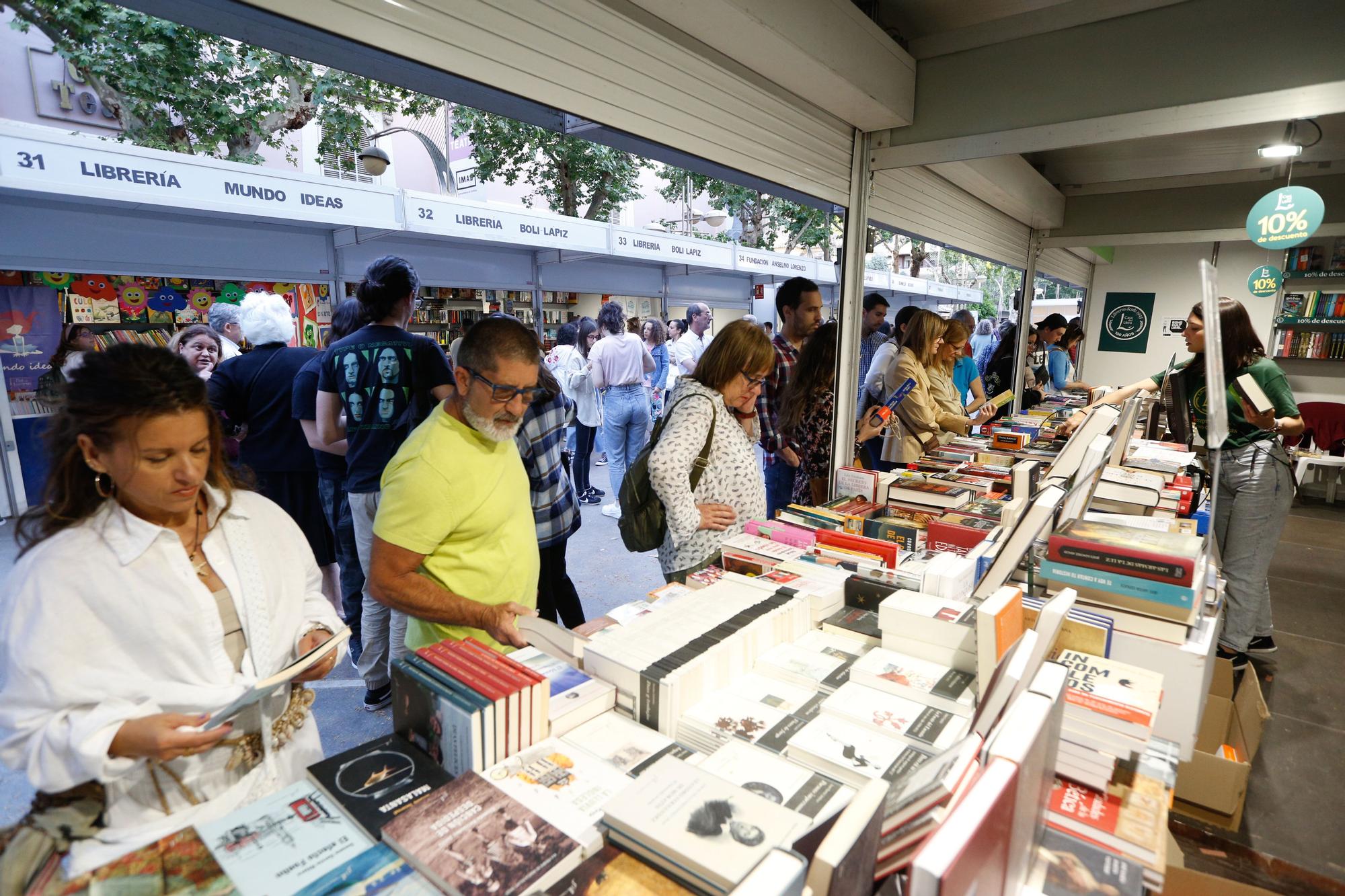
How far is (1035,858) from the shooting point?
1.04m

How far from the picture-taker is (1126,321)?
31.0ft

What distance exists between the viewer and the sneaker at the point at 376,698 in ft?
9.35

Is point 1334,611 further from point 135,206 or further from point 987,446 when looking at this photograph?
point 135,206

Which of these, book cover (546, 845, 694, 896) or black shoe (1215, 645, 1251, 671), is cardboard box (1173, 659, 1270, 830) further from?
book cover (546, 845, 694, 896)

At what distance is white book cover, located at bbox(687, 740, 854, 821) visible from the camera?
101 cm

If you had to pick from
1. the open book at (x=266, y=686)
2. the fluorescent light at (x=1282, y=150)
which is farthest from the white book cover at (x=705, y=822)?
the fluorescent light at (x=1282, y=150)

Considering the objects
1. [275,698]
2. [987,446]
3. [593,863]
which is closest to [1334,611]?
[987,446]

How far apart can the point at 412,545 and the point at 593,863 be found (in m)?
0.88

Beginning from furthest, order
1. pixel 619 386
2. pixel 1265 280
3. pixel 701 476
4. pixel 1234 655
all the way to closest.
Answer: pixel 1265 280 < pixel 619 386 < pixel 1234 655 < pixel 701 476

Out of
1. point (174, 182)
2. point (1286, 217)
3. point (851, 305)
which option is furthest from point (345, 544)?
point (1286, 217)

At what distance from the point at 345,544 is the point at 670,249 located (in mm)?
7377

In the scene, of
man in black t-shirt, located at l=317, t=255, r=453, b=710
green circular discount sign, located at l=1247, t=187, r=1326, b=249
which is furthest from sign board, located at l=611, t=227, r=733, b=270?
green circular discount sign, located at l=1247, t=187, r=1326, b=249

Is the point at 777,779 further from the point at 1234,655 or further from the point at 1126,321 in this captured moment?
the point at 1126,321

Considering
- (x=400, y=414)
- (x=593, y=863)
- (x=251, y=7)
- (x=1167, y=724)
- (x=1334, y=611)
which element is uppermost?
(x=251, y=7)
